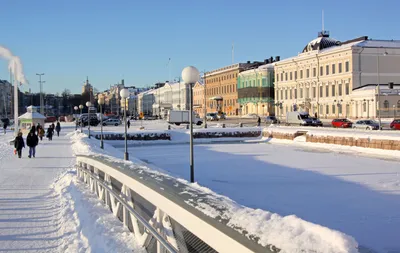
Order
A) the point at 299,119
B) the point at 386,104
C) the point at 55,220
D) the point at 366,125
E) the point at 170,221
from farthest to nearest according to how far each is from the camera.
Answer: the point at 386,104 < the point at 299,119 < the point at 366,125 < the point at 55,220 < the point at 170,221

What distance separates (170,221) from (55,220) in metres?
4.63

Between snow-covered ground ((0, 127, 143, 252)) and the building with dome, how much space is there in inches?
2157

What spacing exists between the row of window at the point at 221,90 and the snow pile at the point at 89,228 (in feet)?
330

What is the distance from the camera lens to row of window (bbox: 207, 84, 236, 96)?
11134 centimetres

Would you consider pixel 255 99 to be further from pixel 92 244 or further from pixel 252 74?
pixel 92 244

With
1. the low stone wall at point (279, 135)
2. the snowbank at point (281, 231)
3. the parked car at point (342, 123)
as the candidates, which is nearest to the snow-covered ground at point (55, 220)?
the snowbank at point (281, 231)

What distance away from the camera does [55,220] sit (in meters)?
9.27

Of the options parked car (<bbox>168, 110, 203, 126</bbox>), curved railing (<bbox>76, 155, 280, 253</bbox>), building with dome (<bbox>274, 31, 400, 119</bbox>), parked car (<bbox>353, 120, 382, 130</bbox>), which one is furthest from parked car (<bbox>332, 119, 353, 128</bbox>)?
curved railing (<bbox>76, 155, 280, 253</bbox>)

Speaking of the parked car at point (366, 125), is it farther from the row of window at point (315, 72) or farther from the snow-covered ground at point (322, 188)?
the row of window at point (315, 72)

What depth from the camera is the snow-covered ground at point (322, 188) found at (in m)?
9.10

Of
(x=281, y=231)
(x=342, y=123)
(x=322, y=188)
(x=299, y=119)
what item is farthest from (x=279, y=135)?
(x=281, y=231)

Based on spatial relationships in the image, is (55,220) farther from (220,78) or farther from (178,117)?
(220,78)

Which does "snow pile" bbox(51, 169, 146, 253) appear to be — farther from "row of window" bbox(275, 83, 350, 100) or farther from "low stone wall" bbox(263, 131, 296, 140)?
"row of window" bbox(275, 83, 350, 100)

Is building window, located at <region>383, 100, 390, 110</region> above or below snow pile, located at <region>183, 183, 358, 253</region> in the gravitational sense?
above
